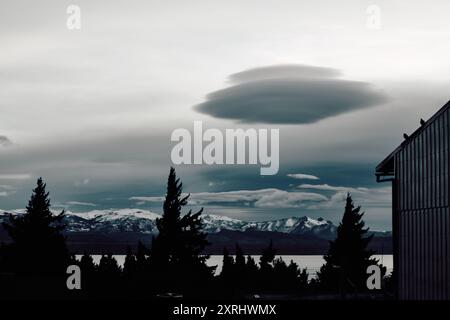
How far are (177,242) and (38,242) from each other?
1665 cm

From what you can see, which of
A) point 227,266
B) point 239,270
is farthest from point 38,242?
point 239,270

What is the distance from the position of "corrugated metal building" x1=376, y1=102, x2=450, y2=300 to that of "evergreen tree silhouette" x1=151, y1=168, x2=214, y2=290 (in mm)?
23786

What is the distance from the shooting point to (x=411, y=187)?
74.2 metres

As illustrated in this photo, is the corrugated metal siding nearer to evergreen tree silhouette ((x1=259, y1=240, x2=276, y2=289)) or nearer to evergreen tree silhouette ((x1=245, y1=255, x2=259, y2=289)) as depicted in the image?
evergreen tree silhouette ((x1=245, y1=255, x2=259, y2=289))

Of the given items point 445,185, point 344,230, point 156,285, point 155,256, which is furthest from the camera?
point 344,230

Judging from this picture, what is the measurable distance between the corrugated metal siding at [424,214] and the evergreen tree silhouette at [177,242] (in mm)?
24144

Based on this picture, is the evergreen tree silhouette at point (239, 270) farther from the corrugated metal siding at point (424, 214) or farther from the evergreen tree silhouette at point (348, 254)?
the corrugated metal siding at point (424, 214)

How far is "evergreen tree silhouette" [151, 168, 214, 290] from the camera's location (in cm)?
9081

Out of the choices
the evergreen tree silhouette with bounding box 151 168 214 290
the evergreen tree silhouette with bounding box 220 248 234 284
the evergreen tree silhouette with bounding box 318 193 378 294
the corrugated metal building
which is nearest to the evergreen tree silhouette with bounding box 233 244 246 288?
the evergreen tree silhouette with bounding box 220 248 234 284

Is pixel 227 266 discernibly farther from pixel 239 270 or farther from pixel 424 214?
pixel 424 214

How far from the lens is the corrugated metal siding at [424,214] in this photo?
219 ft
